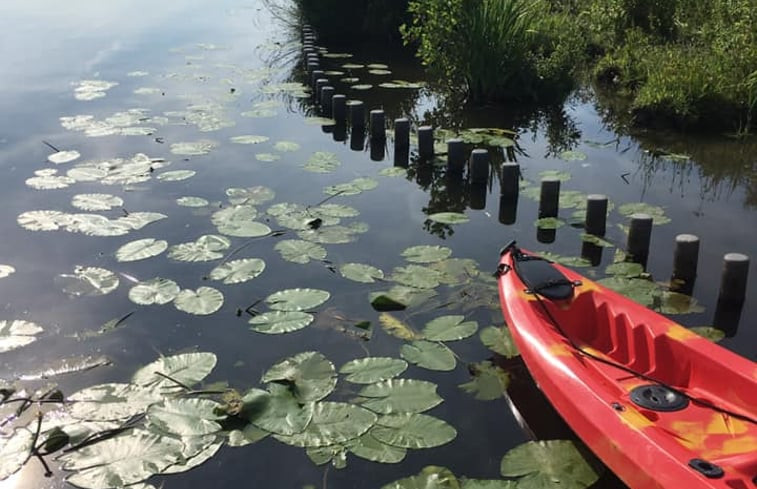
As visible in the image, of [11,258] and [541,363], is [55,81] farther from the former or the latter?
[541,363]

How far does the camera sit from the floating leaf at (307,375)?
380 centimetres

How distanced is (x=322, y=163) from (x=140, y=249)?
2.50 meters

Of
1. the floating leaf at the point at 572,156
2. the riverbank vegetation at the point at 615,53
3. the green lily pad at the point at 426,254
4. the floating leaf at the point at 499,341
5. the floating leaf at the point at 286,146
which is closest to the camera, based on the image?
the floating leaf at the point at 499,341

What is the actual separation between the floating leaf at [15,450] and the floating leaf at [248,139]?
193 inches

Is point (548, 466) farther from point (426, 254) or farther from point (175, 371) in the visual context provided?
Result: point (426, 254)

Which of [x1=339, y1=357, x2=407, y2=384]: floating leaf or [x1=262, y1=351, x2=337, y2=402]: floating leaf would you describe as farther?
[x1=339, y1=357, x2=407, y2=384]: floating leaf

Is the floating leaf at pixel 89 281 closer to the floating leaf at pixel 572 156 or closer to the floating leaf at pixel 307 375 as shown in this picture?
the floating leaf at pixel 307 375

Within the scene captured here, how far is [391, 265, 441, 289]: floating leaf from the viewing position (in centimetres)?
497

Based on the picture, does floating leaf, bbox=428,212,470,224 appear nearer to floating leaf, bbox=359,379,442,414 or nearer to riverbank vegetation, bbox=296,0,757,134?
floating leaf, bbox=359,379,442,414

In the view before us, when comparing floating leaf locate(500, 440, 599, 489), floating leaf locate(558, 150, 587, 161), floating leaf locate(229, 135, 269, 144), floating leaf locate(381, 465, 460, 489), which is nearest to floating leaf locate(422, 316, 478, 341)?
floating leaf locate(500, 440, 599, 489)

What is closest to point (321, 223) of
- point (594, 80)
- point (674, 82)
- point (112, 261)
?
point (112, 261)

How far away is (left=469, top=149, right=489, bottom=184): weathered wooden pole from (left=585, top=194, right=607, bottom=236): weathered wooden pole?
140 centimetres

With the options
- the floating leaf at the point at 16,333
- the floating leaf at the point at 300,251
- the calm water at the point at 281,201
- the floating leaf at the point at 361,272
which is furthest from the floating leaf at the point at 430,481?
Result: the floating leaf at the point at 16,333

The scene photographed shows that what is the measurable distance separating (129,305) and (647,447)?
345 centimetres
